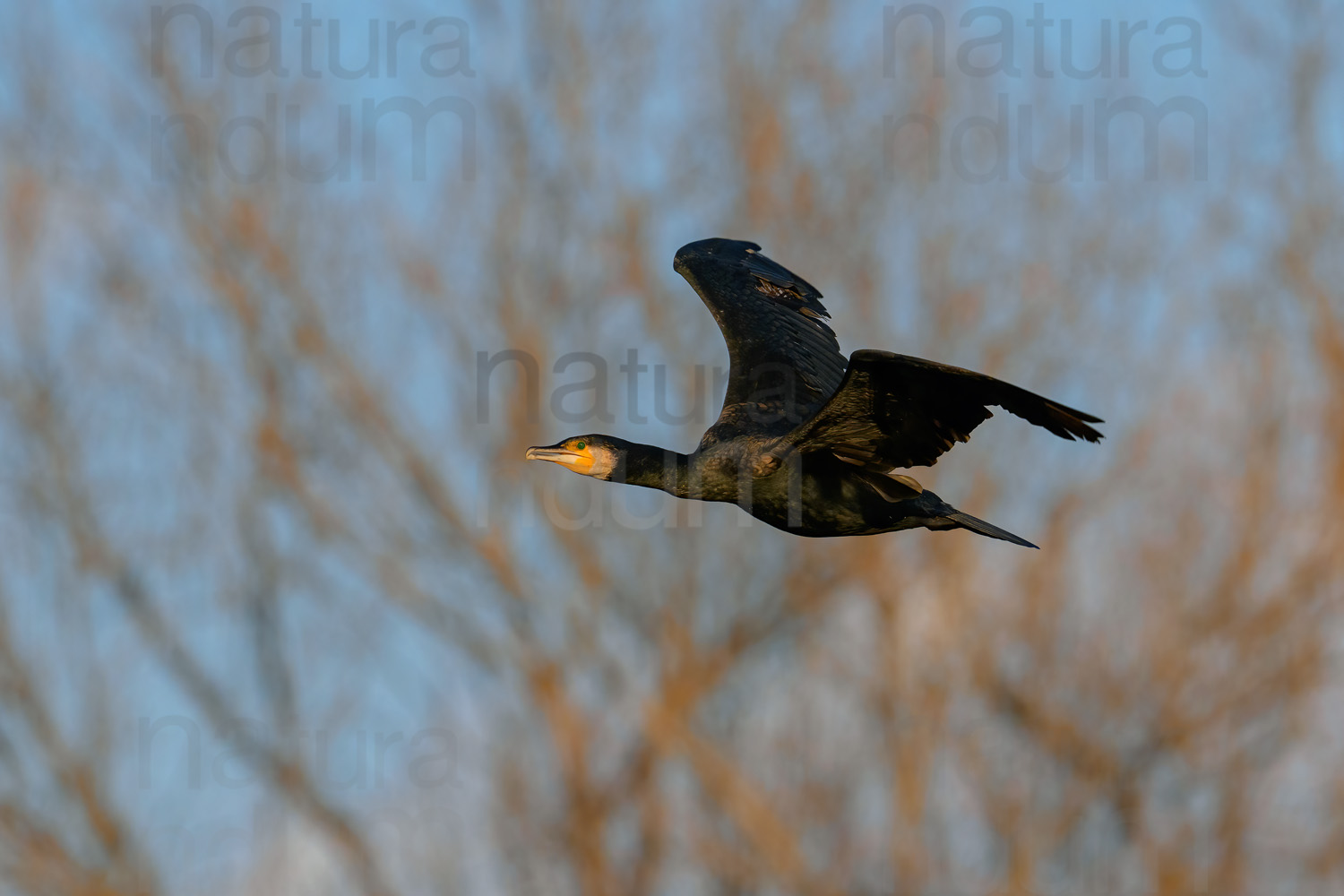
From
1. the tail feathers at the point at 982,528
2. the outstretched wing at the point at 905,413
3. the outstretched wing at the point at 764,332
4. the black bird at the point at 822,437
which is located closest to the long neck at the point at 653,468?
the black bird at the point at 822,437

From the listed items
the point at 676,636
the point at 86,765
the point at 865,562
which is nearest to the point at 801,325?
the point at 865,562

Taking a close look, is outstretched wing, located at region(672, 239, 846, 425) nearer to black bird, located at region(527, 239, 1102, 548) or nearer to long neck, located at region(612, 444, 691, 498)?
black bird, located at region(527, 239, 1102, 548)

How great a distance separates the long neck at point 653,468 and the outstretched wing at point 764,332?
27 cm

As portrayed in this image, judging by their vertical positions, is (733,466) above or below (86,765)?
Result: above

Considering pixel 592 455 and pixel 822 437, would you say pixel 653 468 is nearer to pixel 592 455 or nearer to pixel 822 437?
pixel 592 455

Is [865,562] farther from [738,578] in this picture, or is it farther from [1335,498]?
[1335,498]

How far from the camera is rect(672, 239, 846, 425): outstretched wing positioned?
7.15 m

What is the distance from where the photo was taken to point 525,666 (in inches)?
649

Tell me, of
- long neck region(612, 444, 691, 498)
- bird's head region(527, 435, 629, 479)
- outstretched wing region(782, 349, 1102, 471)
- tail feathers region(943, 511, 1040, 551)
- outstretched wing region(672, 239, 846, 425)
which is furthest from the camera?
outstretched wing region(672, 239, 846, 425)

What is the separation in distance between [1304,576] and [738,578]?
187 inches

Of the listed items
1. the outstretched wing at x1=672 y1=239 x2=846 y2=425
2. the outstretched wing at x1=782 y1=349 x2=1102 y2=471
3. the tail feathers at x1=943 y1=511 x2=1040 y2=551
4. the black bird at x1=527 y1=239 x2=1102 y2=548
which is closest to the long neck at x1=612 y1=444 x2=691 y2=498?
the black bird at x1=527 y1=239 x2=1102 y2=548

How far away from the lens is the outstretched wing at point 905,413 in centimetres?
534

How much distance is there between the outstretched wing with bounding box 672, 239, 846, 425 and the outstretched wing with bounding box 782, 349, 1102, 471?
28.9 inches

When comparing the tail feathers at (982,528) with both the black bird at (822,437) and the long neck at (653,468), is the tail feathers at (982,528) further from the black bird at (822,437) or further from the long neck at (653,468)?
the long neck at (653,468)
